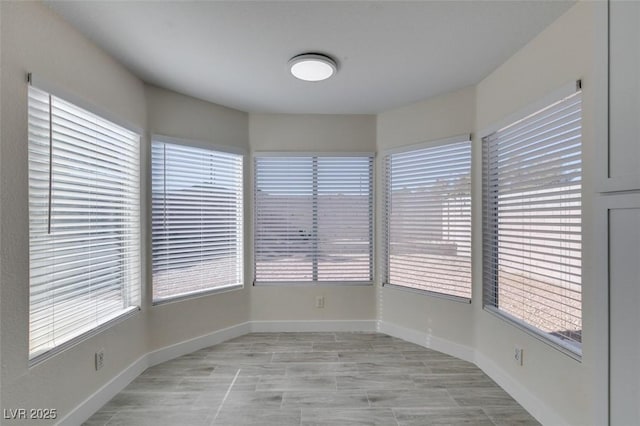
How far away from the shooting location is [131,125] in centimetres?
255

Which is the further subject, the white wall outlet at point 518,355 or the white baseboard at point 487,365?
the white wall outlet at point 518,355

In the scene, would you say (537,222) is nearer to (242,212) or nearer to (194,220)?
(242,212)

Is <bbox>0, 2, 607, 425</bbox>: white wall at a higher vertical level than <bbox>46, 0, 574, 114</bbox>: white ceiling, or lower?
lower

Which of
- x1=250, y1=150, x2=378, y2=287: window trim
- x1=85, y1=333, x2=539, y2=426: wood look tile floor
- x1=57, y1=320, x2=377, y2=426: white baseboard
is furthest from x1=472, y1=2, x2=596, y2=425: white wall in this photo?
x1=57, y1=320, x2=377, y2=426: white baseboard

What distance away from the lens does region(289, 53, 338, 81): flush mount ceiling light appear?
7.35 feet

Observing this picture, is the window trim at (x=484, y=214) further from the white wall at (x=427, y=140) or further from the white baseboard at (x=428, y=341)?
the white baseboard at (x=428, y=341)

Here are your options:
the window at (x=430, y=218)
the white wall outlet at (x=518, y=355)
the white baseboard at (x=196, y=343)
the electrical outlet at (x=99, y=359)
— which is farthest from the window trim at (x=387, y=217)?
the electrical outlet at (x=99, y=359)

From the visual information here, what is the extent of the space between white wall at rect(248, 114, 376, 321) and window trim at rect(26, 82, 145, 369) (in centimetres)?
122

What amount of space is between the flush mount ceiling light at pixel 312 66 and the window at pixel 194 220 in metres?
1.35

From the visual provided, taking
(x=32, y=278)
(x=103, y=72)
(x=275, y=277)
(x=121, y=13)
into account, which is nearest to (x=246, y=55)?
(x=121, y=13)

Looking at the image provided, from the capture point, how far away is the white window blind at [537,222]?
71.9 inches

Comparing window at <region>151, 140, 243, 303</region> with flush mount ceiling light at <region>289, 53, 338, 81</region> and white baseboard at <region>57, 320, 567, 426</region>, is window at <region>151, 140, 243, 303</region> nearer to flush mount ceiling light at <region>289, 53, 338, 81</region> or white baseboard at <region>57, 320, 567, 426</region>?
white baseboard at <region>57, 320, 567, 426</region>

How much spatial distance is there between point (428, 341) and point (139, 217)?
2.97m

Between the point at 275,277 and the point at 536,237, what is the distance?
2.55m
